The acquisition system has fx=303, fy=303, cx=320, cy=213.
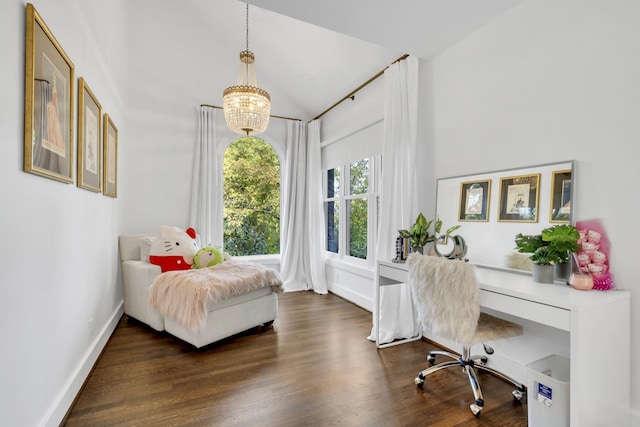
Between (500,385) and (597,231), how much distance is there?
1.16 m

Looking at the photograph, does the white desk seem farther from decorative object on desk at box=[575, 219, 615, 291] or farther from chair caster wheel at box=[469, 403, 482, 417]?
chair caster wheel at box=[469, 403, 482, 417]

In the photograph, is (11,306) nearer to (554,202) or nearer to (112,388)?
(112,388)

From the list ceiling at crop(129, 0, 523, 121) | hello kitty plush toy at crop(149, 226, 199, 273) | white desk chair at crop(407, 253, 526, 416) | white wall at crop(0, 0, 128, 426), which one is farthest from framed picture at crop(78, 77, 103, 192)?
white desk chair at crop(407, 253, 526, 416)

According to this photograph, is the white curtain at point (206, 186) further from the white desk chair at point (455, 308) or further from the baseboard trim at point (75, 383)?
the white desk chair at point (455, 308)

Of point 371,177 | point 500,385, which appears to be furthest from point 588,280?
point 371,177

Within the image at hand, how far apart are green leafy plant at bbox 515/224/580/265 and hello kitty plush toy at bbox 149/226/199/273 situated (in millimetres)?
2921

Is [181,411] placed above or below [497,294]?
below

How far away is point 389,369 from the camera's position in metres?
2.22

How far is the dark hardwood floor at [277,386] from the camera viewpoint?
5.51ft

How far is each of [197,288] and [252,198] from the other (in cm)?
299

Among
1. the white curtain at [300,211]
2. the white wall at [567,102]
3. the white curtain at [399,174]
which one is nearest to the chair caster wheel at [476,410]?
the white wall at [567,102]

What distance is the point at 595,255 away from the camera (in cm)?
157

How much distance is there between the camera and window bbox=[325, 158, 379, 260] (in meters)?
3.59

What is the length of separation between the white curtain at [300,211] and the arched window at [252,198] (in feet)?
1.87
